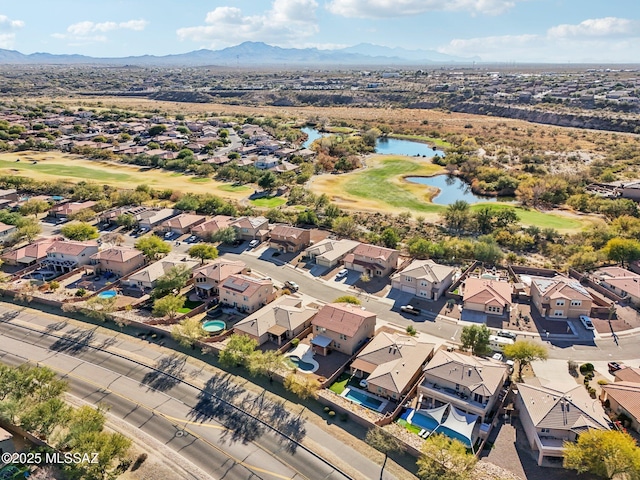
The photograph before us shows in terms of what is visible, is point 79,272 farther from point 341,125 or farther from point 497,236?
point 341,125

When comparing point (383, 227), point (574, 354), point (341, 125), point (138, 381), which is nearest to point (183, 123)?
point (341, 125)

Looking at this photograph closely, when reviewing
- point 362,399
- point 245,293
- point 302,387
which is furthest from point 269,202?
point 362,399

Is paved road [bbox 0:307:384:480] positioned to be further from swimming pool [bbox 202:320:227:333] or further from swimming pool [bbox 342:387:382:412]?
swimming pool [bbox 202:320:227:333]

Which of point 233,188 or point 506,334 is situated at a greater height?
point 233,188

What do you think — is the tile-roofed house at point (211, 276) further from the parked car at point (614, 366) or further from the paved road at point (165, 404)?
the parked car at point (614, 366)

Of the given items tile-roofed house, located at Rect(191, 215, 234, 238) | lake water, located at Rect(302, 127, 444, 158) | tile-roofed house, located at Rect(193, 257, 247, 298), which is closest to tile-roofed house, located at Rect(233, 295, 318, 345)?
tile-roofed house, located at Rect(193, 257, 247, 298)

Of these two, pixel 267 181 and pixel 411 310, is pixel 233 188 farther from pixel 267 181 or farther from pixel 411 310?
pixel 411 310
